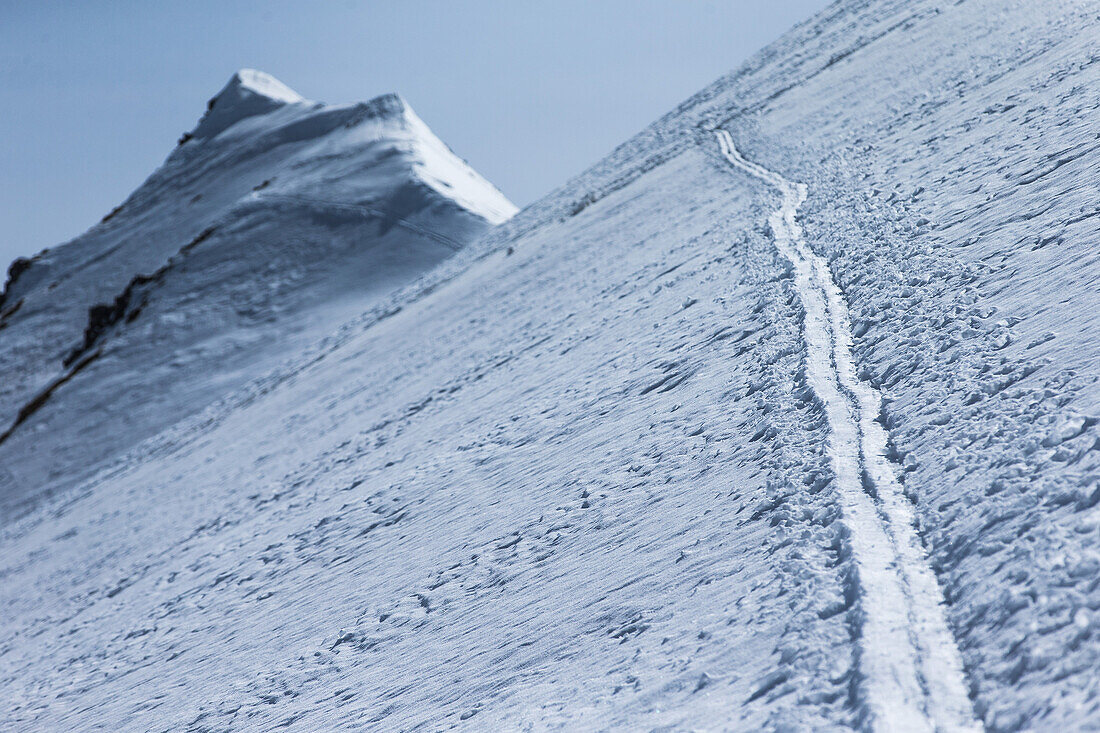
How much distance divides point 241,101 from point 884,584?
200 ft

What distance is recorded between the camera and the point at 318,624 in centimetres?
652

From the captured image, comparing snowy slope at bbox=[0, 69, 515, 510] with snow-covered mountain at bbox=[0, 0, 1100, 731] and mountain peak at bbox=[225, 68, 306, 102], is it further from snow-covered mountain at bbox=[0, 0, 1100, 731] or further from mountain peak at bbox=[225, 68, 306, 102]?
snow-covered mountain at bbox=[0, 0, 1100, 731]

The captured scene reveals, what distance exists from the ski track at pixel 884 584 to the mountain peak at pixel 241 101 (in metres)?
54.5

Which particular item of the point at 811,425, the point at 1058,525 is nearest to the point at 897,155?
the point at 811,425

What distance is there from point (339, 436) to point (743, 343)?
6914 millimetres

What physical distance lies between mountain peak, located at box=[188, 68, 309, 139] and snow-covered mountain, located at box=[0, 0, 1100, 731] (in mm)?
46914

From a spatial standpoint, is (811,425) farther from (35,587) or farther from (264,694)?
(35,587)

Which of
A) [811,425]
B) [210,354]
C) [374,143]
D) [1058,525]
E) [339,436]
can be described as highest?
[374,143]

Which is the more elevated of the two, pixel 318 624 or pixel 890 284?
pixel 890 284

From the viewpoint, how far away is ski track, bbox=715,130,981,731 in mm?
3201

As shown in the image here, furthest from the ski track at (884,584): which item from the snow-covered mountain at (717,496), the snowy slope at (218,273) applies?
the snowy slope at (218,273)

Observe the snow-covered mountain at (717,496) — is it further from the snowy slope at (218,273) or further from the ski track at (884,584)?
the snowy slope at (218,273)

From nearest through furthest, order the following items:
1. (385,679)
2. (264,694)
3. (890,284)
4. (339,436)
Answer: (385,679)
(264,694)
(890,284)
(339,436)

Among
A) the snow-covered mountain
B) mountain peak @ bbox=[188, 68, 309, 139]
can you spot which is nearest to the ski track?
the snow-covered mountain
